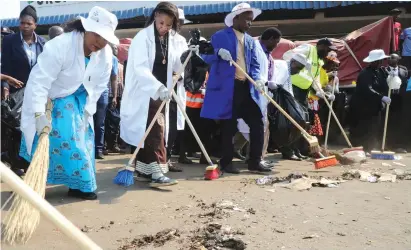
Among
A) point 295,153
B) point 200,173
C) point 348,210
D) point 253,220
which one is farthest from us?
point 295,153

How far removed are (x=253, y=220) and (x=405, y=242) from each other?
1.02 metres

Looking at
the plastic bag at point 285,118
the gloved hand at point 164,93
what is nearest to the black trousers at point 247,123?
the plastic bag at point 285,118

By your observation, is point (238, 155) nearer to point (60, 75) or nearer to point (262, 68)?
point (262, 68)

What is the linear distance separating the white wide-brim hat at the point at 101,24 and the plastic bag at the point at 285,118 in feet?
9.83

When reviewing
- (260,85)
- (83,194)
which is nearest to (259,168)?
(260,85)

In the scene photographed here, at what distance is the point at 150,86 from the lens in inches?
167

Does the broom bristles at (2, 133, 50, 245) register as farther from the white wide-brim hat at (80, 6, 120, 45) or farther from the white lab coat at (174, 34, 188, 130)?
the white lab coat at (174, 34, 188, 130)

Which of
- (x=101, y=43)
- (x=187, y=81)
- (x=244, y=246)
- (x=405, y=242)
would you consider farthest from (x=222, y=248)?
(x=187, y=81)

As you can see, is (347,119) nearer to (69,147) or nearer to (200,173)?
(200,173)

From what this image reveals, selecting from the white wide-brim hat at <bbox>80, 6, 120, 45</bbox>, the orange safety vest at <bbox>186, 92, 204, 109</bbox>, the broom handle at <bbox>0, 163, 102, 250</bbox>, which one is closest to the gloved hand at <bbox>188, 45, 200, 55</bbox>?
the white wide-brim hat at <bbox>80, 6, 120, 45</bbox>

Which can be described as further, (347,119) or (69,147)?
(347,119)

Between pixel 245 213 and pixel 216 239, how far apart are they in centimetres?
66

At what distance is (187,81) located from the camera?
4914 mm

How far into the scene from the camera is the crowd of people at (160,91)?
3779 millimetres
